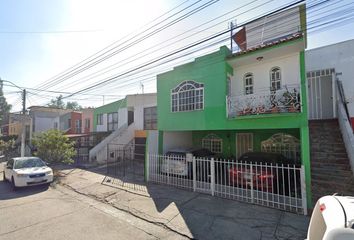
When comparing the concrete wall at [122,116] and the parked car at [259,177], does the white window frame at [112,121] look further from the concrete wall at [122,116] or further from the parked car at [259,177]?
the parked car at [259,177]

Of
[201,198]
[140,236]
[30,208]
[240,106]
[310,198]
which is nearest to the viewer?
[140,236]

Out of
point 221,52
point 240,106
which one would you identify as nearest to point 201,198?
point 240,106

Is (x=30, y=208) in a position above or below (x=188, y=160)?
below

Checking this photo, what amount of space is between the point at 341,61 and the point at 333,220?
11.9 metres

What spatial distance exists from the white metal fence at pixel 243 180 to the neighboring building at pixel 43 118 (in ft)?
96.5

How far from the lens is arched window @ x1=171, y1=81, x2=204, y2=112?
10281 millimetres

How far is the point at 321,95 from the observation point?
36.1 feet

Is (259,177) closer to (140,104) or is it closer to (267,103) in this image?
(267,103)

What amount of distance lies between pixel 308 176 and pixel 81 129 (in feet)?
94.1

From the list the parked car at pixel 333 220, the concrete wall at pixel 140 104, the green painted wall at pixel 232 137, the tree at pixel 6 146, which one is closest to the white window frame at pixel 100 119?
the concrete wall at pixel 140 104

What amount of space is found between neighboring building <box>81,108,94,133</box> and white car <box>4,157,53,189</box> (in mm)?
15500

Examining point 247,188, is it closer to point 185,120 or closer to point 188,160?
point 188,160

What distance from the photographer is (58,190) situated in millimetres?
9469

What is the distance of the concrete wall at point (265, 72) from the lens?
9039 millimetres
